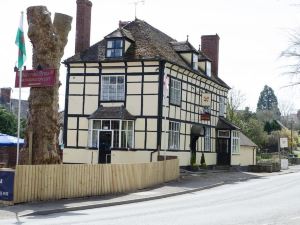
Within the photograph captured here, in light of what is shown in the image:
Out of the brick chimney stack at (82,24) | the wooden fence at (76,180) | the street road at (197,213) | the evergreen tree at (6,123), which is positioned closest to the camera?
the street road at (197,213)

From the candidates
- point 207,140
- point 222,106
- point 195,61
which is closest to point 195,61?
point 195,61

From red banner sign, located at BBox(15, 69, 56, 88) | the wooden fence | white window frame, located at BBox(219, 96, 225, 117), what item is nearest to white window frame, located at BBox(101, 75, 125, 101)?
the wooden fence

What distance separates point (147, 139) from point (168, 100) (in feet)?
9.41

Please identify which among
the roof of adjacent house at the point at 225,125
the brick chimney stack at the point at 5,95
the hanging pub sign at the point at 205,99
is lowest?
the roof of adjacent house at the point at 225,125

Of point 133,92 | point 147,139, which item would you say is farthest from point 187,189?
point 133,92

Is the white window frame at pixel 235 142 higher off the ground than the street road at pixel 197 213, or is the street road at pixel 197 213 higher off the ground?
the white window frame at pixel 235 142

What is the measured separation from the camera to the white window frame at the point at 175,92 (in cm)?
3296

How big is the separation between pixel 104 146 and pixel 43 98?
41.5ft

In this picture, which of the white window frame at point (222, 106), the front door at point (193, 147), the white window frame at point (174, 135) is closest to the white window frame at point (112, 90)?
the white window frame at point (174, 135)

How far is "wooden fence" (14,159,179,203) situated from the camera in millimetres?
17281

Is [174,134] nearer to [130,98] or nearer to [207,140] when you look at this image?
[130,98]

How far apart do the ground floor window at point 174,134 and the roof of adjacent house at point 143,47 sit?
13.1ft

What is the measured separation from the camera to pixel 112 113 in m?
31.9

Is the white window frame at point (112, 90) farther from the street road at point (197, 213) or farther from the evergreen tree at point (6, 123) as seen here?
the evergreen tree at point (6, 123)
